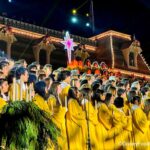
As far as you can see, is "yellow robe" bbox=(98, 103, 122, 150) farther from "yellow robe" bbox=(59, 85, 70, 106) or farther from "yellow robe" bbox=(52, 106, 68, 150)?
"yellow robe" bbox=(52, 106, 68, 150)

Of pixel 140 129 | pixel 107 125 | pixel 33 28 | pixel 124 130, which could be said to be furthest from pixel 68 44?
pixel 107 125

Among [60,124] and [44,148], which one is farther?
[60,124]

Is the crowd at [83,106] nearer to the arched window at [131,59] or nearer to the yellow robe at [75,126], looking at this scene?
the yellow robe at [75,126]

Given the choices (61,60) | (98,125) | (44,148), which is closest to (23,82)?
(98,125)

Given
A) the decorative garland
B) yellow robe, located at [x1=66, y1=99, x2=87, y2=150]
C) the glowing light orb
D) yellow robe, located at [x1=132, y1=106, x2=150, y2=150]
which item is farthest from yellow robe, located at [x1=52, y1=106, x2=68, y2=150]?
the glowing light orb

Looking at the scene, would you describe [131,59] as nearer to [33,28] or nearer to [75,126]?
[33,28]

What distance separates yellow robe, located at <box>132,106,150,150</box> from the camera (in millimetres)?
7629

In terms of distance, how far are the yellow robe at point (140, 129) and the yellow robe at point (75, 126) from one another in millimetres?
1364

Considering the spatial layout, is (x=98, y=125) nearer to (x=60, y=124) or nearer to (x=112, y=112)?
(x=112, y=112)

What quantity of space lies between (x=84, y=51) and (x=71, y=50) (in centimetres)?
97

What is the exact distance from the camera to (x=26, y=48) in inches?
648

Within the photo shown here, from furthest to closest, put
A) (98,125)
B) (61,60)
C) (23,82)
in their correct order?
(61,60) → (98,125) → (23,82)

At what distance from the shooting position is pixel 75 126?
6.80 metres

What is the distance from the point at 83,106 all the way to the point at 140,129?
1531 millimetres
